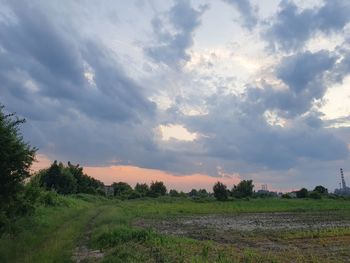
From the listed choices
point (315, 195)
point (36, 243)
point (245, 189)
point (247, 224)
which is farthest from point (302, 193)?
point (36, 243)

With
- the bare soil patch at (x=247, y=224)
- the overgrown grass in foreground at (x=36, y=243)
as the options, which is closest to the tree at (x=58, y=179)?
the bare soil patch at (x=247, y=224)

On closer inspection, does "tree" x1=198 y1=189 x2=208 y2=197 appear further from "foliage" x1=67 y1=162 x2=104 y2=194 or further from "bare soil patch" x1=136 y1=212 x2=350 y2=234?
"bare soil patch" x1=136 y1=212 x2=350 y2=234

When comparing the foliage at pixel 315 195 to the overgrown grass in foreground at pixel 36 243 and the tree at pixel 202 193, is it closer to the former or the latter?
the tree at pixel 202 193

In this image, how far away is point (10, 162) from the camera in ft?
62.3

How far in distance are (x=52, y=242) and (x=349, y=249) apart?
1449 cm

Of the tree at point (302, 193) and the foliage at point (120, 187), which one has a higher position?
the foliage at point (120, 187)

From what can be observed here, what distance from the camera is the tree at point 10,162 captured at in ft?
61.4

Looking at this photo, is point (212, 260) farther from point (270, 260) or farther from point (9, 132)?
point (9, 132)

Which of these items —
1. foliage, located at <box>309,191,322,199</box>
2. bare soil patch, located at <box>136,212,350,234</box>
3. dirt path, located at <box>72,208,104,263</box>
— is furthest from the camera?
foliage, located at <box>309,191,322,199</box>

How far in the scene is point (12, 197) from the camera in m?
20.2

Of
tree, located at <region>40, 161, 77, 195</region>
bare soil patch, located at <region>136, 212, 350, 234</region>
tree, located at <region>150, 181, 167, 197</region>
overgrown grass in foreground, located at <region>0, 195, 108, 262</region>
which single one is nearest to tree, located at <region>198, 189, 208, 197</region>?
tree, located at <region>150, 181, 167, 197</region>

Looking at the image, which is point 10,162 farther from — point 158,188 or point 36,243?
point 158,188

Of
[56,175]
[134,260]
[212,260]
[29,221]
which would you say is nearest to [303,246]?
[212,260]

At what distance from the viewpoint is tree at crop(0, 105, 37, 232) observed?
61.4ft
